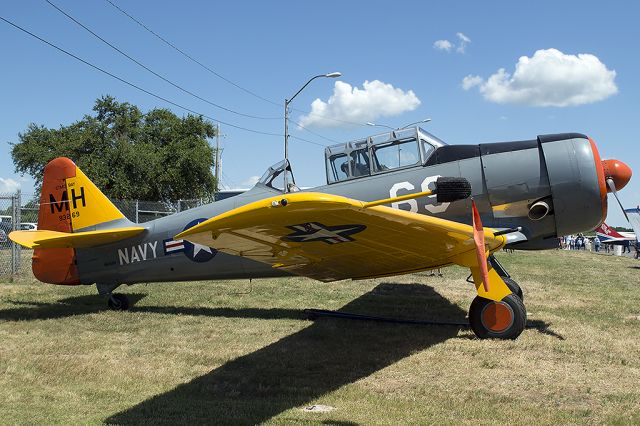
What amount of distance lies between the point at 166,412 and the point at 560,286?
9436mm

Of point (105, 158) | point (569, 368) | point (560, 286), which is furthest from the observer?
point (105, 158)

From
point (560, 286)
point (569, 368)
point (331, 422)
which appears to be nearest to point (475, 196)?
point (569, 368)

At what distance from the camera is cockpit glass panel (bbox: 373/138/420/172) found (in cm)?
724

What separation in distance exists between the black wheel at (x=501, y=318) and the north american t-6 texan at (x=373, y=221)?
0.04 ft

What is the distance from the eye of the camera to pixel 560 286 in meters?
11.4

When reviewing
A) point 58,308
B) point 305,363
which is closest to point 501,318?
point 305,363

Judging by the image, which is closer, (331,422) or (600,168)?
(331,422)

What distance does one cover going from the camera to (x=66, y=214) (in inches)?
361

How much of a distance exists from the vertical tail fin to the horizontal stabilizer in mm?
341

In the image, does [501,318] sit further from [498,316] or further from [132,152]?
[132,152]

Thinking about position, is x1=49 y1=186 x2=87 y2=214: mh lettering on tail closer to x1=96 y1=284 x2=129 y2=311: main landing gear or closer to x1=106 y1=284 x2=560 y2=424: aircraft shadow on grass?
x1=96 y1=284 x2=129 y2=311: main landing gear

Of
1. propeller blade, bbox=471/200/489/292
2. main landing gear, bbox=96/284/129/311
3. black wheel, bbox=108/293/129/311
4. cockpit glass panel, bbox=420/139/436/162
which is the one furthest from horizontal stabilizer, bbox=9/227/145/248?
propeller blade, bbox=471/200/489/292

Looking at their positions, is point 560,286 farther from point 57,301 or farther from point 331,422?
point 57,301

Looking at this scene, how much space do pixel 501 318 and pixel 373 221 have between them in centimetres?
281
